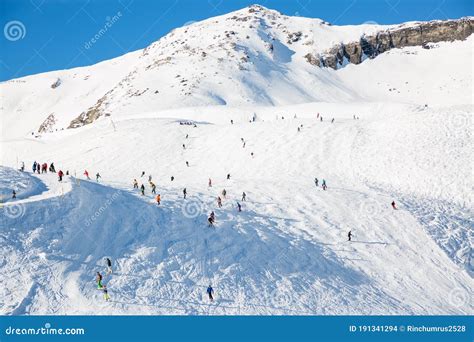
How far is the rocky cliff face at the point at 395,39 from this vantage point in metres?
185

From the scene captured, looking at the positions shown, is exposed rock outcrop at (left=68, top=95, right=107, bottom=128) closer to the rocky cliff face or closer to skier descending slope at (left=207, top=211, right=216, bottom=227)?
the rocky cliff face

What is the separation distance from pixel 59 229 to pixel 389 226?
81.2ft

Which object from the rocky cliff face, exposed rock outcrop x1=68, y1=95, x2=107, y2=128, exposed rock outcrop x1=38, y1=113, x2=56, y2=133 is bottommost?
exposed rock outcrop x1=68, y1=95, x2=107, y2=128

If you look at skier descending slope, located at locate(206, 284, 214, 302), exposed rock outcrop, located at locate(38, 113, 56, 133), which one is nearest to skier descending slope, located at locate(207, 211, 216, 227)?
skier descending slope, located at locate(206, 284, 214, 302)

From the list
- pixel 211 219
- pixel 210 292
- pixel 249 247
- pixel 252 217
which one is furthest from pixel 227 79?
pixel 210 292

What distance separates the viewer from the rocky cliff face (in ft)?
608

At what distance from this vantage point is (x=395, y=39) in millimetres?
195625

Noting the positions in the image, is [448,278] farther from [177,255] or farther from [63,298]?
[63,298]

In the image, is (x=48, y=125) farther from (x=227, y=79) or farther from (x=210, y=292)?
(x=210, y=292)

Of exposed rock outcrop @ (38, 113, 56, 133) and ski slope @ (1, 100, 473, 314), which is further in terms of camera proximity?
exposed rock outcrop @ (38, 113, 56, 133)

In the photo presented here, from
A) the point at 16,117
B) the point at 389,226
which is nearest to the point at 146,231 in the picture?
the point at 389,226

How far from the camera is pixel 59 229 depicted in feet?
107

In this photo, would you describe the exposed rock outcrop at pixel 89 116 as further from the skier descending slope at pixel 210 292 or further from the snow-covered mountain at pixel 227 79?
the skier descending slope at pixel 210 292

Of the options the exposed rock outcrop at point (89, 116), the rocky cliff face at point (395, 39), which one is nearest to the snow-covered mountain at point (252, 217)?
the exposed rock outcrop at point (89, 116)
